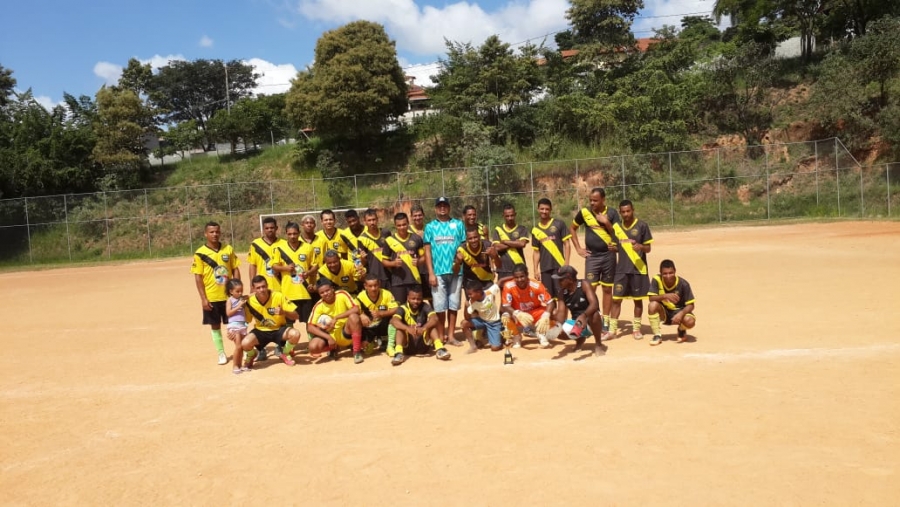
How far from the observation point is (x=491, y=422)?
5.10 meters

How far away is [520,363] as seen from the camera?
6.91 m

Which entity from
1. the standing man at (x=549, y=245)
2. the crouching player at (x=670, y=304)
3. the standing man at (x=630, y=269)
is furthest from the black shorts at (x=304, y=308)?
the crouching player at (x=670, y=304)

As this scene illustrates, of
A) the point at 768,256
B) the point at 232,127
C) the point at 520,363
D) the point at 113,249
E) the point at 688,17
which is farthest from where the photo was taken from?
the point at 688,17

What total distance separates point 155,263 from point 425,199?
12.6 m

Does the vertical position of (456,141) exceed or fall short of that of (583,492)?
it exceeds it

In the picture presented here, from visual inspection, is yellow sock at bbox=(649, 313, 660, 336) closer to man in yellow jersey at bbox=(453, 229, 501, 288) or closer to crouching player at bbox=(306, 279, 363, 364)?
man in yellow jersey at bbox=(453, 229, 501, 288)

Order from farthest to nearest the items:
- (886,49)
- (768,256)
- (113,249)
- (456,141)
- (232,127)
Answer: (232,127) < (456,141) < (113,249) < (886,49) < (768,256)

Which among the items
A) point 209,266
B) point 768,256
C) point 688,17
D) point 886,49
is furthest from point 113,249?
point 688,17

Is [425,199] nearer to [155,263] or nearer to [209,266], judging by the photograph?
[155,263]

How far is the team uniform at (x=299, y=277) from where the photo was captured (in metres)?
8.05

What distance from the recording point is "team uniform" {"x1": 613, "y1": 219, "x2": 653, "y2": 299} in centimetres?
791

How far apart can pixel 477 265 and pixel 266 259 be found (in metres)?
2.79

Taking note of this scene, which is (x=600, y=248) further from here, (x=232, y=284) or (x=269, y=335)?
(x=232, y=284)

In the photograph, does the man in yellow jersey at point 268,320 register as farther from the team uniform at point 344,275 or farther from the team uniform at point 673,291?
the team uniform at point 673,291
